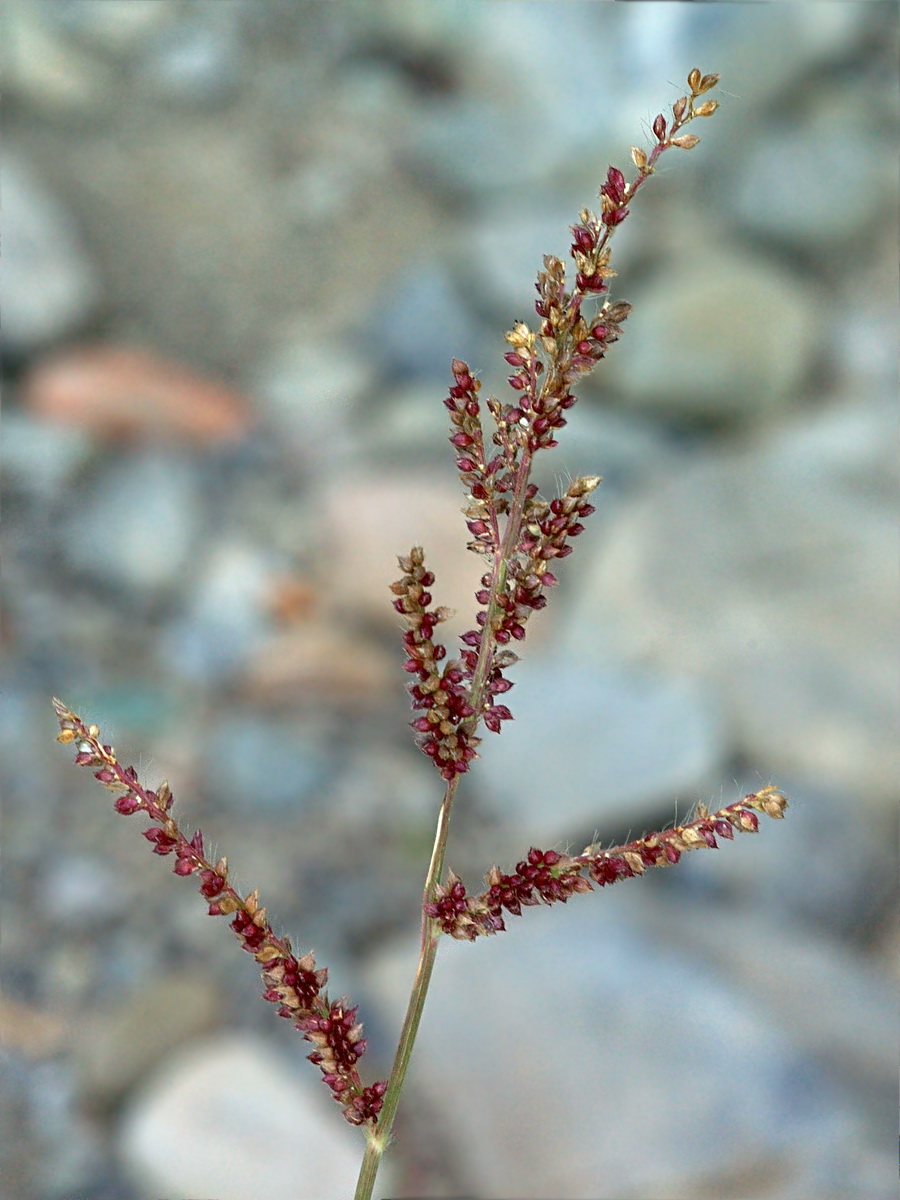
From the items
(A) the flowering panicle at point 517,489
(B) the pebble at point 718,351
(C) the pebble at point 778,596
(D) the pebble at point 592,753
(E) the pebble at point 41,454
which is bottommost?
(A) the flowering panicle at point 517,489

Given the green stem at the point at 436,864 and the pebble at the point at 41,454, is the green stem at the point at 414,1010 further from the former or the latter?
the pebble at the point at 41,454

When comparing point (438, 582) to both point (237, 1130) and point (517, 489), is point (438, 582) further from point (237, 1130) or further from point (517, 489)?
point (517, 489)

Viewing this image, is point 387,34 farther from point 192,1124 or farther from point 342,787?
point 192,1124

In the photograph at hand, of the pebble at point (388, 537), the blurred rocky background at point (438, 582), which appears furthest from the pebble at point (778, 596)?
the pebble at point (388, 537)

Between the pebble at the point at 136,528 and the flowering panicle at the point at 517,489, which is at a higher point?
the pebble at the point at 136,528

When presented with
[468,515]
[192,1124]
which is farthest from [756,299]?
[468,515]

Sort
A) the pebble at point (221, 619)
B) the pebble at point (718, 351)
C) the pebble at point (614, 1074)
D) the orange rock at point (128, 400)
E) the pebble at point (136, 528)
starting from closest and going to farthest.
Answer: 1. the pebble at point (614, 1074)
2. the pebble at point (221, 619)
3. the pebble at point (136, 528)
4. the orange rock at point (128, 400)
5. the pebble at point (718, 351)

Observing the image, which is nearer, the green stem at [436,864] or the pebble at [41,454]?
the green stem at [436,864]

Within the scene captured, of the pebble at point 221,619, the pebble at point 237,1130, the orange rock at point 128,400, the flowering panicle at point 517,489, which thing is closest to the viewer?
the flowering panicle at point 517,489
